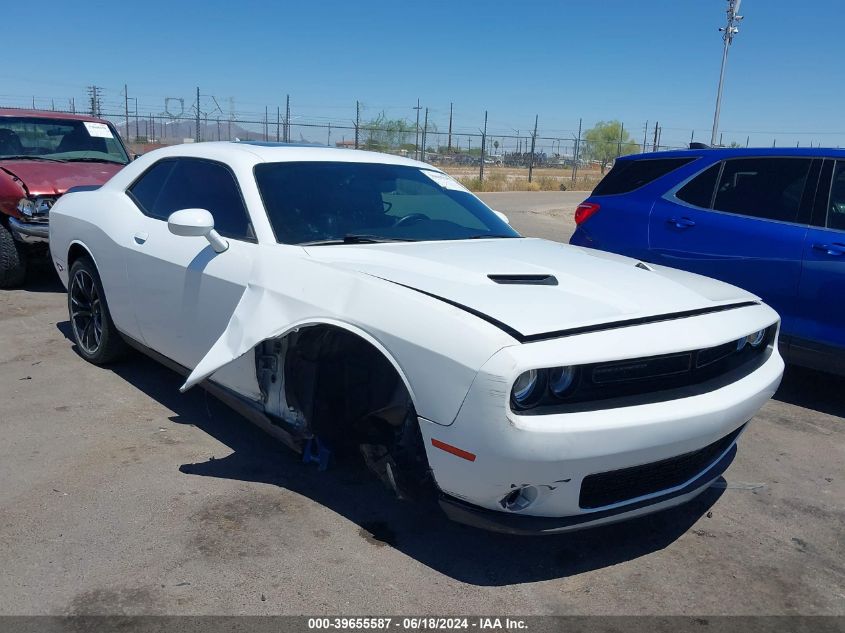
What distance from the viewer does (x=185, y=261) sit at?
156 inches

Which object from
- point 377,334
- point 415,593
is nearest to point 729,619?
point 415,593

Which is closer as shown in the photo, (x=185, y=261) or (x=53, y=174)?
(x=185, y=261)

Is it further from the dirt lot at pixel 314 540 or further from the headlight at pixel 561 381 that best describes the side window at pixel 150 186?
the headlight at pixel 561 381

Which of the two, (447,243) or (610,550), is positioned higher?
(447,243)

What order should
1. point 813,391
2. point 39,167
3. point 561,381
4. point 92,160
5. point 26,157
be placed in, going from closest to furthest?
point 561,381 < point 813,391 < point 39,167 < point 26,157 < point 92,160

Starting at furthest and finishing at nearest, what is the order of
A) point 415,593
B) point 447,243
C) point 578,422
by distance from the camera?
1. point 447,243
2. point 415,593
3. point 578,422

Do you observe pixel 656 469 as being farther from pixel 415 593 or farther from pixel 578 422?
pixel 415 593

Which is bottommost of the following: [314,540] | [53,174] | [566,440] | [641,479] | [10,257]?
[314,540]

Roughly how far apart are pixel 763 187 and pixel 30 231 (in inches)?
254

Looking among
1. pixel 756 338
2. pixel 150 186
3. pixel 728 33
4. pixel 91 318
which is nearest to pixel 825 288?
pixel 756 338

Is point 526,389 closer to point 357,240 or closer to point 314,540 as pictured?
point 314,540

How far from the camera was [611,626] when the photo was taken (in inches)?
103

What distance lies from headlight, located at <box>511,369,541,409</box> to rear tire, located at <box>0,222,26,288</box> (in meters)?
6.60

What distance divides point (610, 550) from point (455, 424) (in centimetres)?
103
